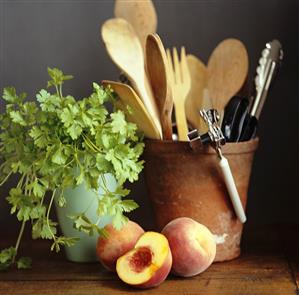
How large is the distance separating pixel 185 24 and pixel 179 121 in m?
0.25

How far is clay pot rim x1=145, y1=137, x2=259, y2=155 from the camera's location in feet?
3.21

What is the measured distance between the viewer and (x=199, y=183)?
1.00m

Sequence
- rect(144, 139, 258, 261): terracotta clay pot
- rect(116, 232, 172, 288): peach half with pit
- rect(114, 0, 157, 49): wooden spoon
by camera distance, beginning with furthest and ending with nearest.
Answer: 1. rect(114, 0, 157, 49): wooden spoon
2. rect(144, 139, 258, 261): terracotta clay pot
3. rect(116, 232, 172, 288): peach half with pit

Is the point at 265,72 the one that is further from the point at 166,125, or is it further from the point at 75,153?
the point at 75,153

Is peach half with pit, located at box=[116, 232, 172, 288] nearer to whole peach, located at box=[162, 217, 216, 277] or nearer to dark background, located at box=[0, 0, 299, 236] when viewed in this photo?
whole peach, located at box=[162, 217, 216, 277]

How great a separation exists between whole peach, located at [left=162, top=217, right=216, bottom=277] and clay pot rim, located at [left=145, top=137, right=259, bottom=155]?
0.37ft

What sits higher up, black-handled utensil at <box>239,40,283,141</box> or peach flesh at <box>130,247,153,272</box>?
black-handled utensil at <box>239,40,283,141</box>

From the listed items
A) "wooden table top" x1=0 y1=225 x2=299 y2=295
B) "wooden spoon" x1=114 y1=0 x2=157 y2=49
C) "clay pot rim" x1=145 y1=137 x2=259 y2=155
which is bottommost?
"wooden table top" x1=0 y1=225 x2=299 y2=295

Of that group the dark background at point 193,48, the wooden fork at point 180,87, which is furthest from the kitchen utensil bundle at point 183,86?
the dark background at point 193,48

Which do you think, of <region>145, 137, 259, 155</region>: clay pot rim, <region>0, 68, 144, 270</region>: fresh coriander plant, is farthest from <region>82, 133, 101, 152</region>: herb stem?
<region>145, 137, 259, 155</region>: clay pot rim

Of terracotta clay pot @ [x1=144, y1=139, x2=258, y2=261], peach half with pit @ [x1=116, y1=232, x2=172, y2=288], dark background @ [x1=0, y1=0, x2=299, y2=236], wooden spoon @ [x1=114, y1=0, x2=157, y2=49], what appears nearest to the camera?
peach half with pit @ [x1=116, y1=232, x2=172, y2=288]

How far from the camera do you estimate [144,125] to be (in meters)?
1.00

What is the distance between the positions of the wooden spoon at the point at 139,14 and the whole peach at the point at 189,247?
0.35 m

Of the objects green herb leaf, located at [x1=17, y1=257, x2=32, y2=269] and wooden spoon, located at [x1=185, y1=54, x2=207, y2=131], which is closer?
green herb leaf, located at [x1=17, y1=257, x2=32, y2=269]
